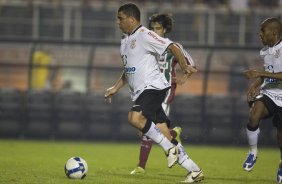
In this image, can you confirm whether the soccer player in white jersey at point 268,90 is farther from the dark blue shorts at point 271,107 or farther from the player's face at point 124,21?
the player's face at point 124,21

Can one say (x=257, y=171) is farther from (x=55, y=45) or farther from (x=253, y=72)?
(x=55, y=45)

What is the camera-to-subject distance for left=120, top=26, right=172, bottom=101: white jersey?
9.36 m

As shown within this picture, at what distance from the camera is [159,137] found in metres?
8.98

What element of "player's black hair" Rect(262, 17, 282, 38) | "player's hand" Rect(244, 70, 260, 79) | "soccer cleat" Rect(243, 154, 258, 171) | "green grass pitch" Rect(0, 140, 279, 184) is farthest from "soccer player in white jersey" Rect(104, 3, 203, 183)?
"player's black hair" Rect(262, 17, 282, 38)

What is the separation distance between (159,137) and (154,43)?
1.22 meters

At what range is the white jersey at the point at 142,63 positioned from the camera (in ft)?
30.7

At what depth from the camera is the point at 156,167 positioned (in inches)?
484

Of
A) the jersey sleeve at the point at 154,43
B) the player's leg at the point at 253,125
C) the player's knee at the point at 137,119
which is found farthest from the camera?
the player's leg at the point at 253,125

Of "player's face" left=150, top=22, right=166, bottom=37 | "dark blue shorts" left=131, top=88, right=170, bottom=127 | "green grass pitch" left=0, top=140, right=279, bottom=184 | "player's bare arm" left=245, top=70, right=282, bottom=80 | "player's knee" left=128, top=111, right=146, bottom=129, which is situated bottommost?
"green grass pitch" left=0, top=140, right=279, bottom=184

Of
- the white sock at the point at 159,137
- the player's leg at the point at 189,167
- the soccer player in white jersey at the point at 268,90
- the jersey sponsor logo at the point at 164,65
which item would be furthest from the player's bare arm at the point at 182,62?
the jersey sponsor logo at the point at 164,65

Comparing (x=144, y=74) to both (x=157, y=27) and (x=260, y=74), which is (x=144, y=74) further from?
(x=157, y=27)

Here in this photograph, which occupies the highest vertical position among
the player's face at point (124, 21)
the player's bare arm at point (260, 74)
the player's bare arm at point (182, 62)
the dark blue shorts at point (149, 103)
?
the player's face at point (124, 21)

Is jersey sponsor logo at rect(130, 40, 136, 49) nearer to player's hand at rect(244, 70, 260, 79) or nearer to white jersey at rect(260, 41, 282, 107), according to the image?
player's hand at rect(244, 70, 260, 79)

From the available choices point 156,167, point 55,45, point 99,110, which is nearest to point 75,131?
point 99,110
